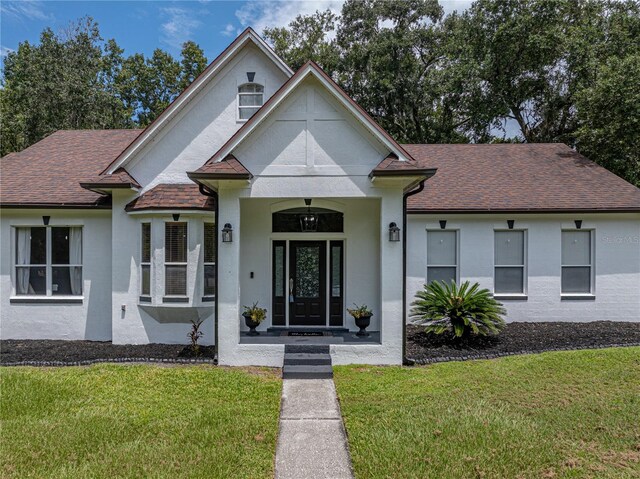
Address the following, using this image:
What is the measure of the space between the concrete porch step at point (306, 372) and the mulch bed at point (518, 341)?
198cm

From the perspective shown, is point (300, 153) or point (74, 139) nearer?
point (300, 153)

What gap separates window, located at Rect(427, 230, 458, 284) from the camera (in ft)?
38.5

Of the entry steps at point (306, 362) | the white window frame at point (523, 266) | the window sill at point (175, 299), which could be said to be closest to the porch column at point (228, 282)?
the entry steps at point (306, 362)

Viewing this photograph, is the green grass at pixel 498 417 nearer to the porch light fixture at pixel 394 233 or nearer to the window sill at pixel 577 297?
the porch light fixture at pixel 394 233

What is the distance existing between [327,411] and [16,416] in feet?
15.3

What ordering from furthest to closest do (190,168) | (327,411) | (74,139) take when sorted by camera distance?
(74,139) → (190,168) → (327,411)

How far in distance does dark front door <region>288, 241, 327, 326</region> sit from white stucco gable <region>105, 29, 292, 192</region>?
3.59m

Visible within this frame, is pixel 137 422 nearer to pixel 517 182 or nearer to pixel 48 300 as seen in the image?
pixel 48 300

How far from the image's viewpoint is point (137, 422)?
5516 mm

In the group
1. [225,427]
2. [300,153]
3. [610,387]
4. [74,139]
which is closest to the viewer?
[225,427]

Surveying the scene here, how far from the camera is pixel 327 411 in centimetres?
608

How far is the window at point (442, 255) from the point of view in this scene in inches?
462

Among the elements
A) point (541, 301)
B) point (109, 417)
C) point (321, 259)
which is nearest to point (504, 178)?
point (541, 301)

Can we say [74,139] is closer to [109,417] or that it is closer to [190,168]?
[190,168]
